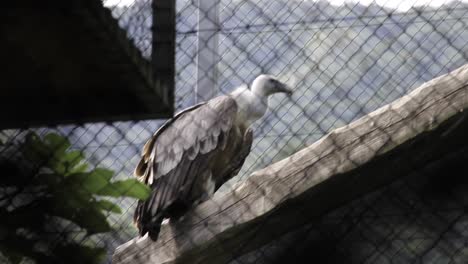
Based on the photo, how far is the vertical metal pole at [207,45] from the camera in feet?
6.08

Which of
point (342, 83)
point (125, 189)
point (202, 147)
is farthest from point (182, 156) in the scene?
point (125, 189)

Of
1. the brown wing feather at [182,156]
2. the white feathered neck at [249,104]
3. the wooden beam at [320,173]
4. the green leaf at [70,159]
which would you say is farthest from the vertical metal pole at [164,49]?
the white feathered neck at [249,104]

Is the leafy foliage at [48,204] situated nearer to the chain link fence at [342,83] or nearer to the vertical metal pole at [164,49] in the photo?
the vertical metal pole at [164,49]

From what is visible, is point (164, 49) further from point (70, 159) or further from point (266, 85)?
point (266, 85)

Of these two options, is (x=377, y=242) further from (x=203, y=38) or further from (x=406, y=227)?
(x=203, y=38)

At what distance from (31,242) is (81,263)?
0.06 metres

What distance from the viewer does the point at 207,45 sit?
1876 mm

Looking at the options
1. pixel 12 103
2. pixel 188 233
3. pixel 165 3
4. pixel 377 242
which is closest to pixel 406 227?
pixel 377 242

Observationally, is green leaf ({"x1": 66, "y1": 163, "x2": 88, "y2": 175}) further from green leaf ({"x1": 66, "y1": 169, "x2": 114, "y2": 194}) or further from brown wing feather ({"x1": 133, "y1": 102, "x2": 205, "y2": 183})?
brown wing feather ({"x1": 133, "y1": 102, "x2": 205, "y2": 183})

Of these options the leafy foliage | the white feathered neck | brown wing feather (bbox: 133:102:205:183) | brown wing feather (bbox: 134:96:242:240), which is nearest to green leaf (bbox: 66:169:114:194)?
the leafy foliage

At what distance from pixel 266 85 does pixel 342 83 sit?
31 centimetres

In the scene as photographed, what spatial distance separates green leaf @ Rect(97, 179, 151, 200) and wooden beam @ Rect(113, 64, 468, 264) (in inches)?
34.2

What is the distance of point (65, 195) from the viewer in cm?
85

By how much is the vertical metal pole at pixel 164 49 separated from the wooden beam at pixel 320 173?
44 cm
